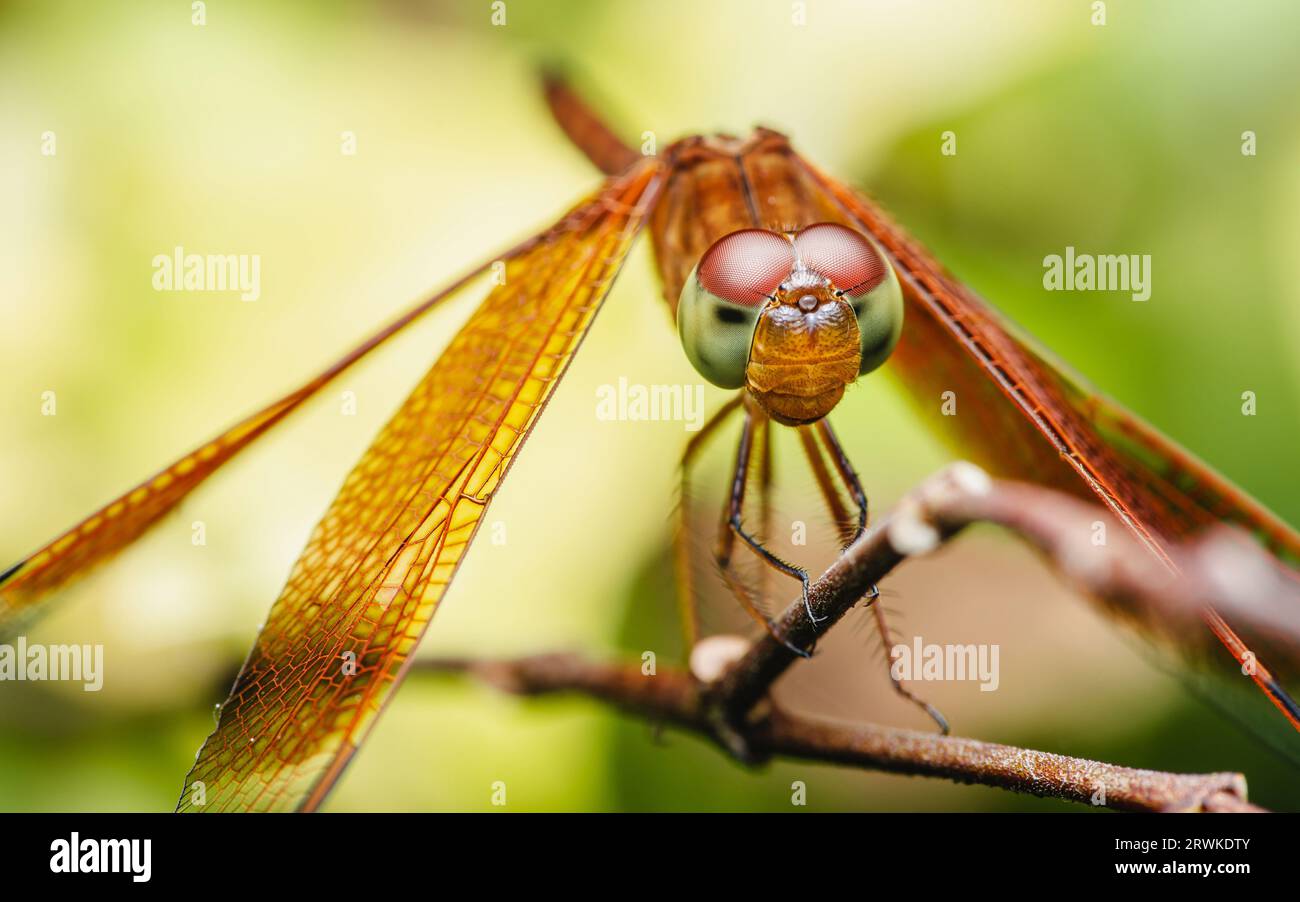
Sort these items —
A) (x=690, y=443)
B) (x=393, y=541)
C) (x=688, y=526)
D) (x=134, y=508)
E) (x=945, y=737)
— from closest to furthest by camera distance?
(x=945, y=737) → (x=393, y=541) → (x=134, y=508) → (x=690, y=443) → (x=688, y=526)

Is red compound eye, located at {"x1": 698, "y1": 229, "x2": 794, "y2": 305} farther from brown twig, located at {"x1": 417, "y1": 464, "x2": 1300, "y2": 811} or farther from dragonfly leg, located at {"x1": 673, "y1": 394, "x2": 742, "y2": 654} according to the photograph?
brown twig, located at {"x1": 417, "y1": 464, "x2": 1300, "y2": 811}

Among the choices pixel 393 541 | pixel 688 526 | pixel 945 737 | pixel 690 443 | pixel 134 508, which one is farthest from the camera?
pixel 688 526

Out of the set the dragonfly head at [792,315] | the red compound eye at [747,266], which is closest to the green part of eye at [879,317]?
the dragonfly head at [792,315]

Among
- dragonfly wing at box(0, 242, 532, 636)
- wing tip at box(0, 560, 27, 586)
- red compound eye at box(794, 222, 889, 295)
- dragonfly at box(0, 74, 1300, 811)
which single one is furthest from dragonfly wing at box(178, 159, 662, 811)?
wing tip at box(0, 560, 27, 586)

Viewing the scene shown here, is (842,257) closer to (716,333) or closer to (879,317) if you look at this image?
(879,317)

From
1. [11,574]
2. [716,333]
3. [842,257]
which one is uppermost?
[842,257]

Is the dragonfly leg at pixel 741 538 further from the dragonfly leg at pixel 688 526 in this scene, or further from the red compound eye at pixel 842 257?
the red compound eye at pixel 842 257

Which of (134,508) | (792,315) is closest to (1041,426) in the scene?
(792,315)
